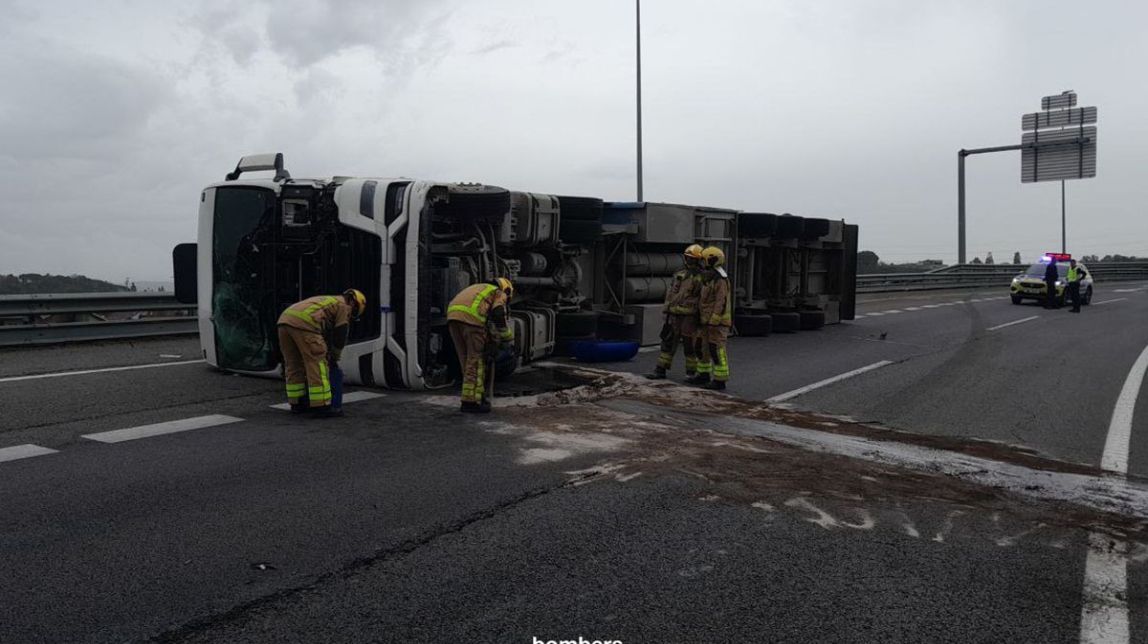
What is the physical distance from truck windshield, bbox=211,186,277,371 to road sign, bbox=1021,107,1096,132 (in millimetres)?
37102

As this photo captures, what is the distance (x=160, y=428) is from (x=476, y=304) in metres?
2.84

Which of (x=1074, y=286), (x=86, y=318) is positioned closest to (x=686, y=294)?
(x=86, y=318)

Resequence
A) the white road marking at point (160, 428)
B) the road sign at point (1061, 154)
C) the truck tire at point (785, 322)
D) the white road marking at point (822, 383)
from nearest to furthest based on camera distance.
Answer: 1. the white road marking at point (160, 428)
2. the white road marking at point (822, 383)
3. the truck tire at point (785, 322)
4. the road sign at point (1061, 154)

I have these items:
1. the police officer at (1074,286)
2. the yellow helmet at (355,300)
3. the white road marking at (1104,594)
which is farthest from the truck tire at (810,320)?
the white road marking at (1104,594)

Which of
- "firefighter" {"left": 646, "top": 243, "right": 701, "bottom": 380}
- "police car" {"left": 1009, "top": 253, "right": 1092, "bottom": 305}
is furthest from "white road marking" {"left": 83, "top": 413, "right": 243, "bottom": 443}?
"police car" {"left": 1009, "top": 253, "right": 1092, "bottom": 305}

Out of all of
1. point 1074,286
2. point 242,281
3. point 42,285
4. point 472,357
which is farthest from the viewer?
point 1074,286

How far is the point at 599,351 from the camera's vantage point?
469 inches

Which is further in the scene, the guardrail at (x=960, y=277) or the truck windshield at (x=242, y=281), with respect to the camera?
the guardrail at (x=960, y=277)

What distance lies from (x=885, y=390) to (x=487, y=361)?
499 cm

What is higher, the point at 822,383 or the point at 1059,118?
the point at 1059,118

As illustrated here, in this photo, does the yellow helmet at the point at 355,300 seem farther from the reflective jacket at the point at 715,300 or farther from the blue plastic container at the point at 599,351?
the blue plastic container at the point at 599,351

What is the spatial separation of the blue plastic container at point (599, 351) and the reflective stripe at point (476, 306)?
12.9 ft

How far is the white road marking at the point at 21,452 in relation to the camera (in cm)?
586

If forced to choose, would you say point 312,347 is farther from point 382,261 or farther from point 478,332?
point 478,332
